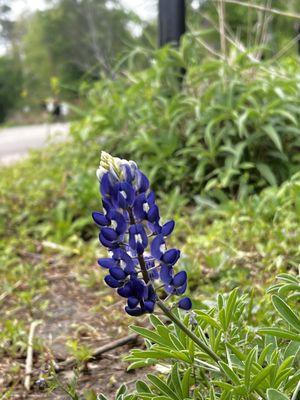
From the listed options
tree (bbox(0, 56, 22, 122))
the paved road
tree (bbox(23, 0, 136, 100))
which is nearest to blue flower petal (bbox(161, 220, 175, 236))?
tree (bbox(23, 0, 136, 100))

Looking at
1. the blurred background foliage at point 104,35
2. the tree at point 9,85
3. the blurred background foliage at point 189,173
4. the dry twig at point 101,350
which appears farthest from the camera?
the tree at point 9,85

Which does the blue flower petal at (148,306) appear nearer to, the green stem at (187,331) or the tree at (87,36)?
the green stem at (187,331)

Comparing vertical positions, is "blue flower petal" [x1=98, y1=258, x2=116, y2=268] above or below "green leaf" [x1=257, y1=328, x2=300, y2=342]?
above

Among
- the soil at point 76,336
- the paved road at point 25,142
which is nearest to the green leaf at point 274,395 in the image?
the soil at point 76,336

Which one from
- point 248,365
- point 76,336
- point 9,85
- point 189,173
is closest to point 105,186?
point 248,365

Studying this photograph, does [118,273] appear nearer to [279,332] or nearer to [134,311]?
[134,311]

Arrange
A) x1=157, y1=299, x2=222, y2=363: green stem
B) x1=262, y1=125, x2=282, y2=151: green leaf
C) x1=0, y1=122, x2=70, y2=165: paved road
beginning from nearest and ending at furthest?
x1=157, y1=299, x2=222, y2=363: green stem, x1=262, y1=125, x2=282, y2=151: green leaf, x1=0, y1=122, x2=70, y2=165: paved road

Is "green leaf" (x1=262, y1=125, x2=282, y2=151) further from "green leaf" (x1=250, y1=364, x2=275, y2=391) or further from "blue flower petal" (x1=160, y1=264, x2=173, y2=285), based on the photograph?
"green leaf" (x1=250, y1=364, x2=275, y2=391)

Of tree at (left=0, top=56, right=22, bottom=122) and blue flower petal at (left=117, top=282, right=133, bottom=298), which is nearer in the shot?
blue flower petal at (left=117, top=282, right=133, bottom=298)
